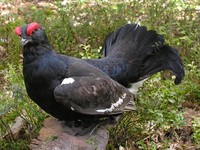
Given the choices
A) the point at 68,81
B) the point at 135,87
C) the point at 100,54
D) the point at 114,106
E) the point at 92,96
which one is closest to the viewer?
the point at 68,81

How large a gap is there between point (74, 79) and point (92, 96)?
0.81ft

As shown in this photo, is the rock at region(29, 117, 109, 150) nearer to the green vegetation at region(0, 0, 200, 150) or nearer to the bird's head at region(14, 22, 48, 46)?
the green vegetation at region(0, 0, 200, 150)

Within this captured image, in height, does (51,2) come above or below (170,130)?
above

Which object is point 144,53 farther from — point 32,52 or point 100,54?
point 32,52

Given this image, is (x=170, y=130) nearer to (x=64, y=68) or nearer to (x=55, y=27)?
(x=64, y=68)

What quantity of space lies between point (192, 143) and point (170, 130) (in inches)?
11.4

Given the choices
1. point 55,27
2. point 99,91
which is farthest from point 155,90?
point 55,27

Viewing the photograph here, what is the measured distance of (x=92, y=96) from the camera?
4625 millimetres

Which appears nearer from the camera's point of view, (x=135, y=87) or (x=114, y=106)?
(x=114, y=106)

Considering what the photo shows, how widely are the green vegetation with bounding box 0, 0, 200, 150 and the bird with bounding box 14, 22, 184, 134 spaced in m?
0.31

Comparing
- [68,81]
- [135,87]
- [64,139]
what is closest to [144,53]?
[135,87]

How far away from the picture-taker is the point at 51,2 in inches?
360

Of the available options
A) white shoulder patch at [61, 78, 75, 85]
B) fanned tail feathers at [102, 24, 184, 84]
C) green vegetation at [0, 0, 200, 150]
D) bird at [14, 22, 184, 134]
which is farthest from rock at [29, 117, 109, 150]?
fanned tail feathers at [102, 24, 184, 84]

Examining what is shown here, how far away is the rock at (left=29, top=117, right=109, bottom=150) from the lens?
14.9ft
